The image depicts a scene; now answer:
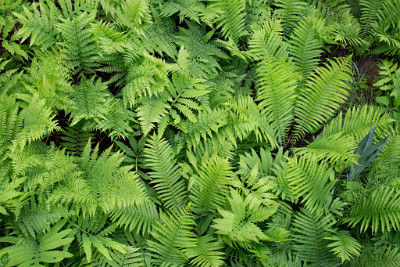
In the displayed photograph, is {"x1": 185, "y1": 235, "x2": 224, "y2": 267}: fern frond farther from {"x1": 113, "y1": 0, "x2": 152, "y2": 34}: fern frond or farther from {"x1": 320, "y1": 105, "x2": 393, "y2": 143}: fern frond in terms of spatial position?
{"x1": 113, "y1": 0, "x2": 152, "y2": 34}: fern frond

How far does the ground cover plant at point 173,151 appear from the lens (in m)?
2.56

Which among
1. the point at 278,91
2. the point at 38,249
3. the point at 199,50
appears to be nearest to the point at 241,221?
the point at 278,91

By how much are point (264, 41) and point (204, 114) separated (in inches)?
47.1

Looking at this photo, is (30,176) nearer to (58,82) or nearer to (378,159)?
(58,82)

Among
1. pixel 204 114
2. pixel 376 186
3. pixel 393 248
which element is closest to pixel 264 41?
pixel 204 114

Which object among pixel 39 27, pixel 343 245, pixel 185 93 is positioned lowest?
pixel 343 245

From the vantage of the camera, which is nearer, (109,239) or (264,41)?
(109,239)

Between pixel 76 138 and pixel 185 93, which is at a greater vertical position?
pixel 185 93

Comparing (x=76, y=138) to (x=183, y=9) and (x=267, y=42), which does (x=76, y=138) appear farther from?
(x=267, y=42)

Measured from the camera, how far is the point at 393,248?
2.99 meters

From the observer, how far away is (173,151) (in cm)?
316

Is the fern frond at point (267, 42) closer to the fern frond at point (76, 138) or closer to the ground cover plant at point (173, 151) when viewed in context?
the ground cover plant at point (173, 151)

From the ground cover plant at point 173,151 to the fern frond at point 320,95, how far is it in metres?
0.02

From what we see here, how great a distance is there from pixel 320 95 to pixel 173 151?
1.89 meters
